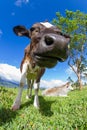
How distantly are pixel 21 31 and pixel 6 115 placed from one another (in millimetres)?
2674

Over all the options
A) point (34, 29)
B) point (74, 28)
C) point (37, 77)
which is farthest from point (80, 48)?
point (34, 29)

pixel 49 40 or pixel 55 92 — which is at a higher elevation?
pixel 55 92

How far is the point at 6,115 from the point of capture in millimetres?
8812

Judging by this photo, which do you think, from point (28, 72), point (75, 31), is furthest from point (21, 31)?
point (75, 31)

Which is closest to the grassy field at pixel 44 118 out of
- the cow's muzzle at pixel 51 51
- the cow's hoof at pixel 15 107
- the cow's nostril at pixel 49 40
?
the cow's hoof at pixel 15 107

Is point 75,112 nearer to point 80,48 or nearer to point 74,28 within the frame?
point 74,28

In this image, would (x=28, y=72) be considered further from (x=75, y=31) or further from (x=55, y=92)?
(x=75, y=31)

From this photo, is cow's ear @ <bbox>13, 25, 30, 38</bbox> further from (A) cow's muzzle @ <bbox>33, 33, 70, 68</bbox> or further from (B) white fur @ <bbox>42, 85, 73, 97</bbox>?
(B) white fur @ <bbox>42, 85, 73, 97</bbox>

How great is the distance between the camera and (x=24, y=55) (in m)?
11.0

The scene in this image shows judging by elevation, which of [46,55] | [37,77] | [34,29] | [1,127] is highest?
[34,29]

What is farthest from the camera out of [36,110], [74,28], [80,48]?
[80,48]

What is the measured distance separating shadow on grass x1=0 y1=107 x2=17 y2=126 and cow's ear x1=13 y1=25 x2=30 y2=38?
8.32 feet

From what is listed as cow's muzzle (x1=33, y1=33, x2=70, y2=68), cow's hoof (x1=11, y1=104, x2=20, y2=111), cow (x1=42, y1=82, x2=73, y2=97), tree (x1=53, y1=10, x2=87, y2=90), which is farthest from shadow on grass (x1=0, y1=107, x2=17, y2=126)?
tree (x1=53, y1=10, x2=87, y2=90)

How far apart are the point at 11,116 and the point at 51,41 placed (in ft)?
12.5
